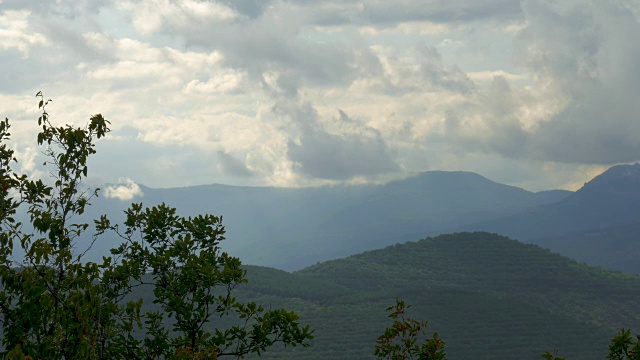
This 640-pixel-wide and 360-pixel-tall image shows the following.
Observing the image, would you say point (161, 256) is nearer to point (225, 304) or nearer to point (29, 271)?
point (225, 304)

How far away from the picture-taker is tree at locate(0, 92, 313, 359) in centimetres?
1561

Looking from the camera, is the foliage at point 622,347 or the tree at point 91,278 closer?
the tree at point 91,278

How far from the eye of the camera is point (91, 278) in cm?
1711

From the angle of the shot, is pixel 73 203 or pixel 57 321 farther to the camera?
pixel 73 203

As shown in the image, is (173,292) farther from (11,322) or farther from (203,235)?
(11,322)

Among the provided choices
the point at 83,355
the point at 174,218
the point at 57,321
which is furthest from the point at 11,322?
the point at 174,218

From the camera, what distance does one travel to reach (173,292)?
20203 mm

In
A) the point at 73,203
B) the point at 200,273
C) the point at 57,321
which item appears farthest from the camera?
the point at 200,273

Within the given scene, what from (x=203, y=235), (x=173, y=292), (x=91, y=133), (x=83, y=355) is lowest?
(x=83, y=355)

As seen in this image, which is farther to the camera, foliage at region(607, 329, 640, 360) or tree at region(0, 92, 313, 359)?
foliage at region(607, 329, 640, 360)

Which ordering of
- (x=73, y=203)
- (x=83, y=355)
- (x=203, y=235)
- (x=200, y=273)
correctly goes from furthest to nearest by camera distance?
1. (x=203, y=235)
2. (x=200, y=273)
3. (x=73, y=203)
4. (x=83, y=355)

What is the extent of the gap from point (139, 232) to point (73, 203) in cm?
439

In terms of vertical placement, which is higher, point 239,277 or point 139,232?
point 139,232

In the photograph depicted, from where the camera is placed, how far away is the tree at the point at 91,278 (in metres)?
15.6
